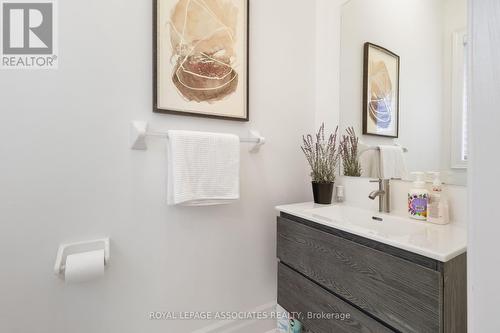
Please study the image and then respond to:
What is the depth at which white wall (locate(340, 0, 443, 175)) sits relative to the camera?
3.22 feet

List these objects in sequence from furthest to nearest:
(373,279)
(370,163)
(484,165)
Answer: (370,163) < (373,279) < (484,165)

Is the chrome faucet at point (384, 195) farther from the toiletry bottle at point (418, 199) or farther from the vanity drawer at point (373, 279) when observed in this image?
the vanity drawer at point (373, 279)

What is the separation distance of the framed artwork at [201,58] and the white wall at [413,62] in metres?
0.63

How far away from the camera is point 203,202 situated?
1.06 m

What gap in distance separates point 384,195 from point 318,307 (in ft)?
1.96

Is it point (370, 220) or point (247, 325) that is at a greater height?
point (370, 220)

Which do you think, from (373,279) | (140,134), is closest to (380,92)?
(373,279)

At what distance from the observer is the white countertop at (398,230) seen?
680mm

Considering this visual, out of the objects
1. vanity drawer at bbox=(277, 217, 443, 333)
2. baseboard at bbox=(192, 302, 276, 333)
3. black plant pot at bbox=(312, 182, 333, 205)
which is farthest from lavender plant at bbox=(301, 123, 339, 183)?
baseboard at bbox=(192, 302, 276, 333)

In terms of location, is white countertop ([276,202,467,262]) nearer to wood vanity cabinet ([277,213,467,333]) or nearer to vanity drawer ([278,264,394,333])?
wood vanity cabinet ([277,213,467,333])

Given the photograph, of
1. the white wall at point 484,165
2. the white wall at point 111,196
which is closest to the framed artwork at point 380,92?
the white wall at point 111,196

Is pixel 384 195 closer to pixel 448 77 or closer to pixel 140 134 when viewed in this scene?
pixel 448 77

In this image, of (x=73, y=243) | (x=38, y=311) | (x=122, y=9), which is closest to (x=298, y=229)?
(x=73, y=243)

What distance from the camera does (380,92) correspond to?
119 cm
